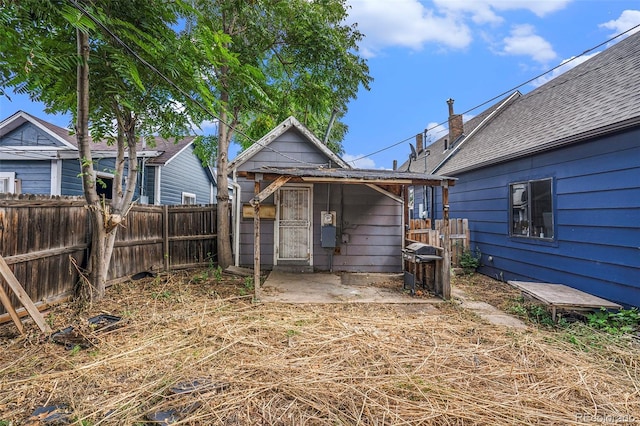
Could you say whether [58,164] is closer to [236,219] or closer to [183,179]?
[183,179]

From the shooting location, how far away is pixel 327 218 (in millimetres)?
7051

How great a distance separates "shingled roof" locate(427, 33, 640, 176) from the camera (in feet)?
15.0

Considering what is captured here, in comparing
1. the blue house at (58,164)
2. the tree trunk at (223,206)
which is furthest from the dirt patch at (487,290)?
the blue house at (58,164)

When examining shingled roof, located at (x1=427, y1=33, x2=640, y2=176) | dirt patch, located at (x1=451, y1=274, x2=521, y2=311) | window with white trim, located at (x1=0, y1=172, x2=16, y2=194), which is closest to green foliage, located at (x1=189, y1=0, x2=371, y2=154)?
shingled roof, located at (x1=427, y1=33, x2=640, y2=176)

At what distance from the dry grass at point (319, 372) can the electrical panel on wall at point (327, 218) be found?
10.1 feet

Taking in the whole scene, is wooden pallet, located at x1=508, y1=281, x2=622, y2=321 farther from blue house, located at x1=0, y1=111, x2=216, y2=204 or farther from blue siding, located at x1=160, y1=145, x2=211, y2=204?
blue siding, located at x1=160, y1=145, x2=211, y2=204

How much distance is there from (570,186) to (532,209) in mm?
926

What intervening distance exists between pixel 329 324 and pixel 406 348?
1.04 meters

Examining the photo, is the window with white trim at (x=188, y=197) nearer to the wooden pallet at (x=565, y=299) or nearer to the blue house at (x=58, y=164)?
the blue house at (x=58, y=164)

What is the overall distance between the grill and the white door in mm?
2472

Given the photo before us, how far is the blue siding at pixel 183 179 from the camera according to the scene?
34.9 feet

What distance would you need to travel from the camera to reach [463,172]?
836 cm

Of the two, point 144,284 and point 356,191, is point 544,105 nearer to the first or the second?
point 356,191

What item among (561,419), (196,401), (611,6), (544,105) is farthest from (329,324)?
(544,105)
